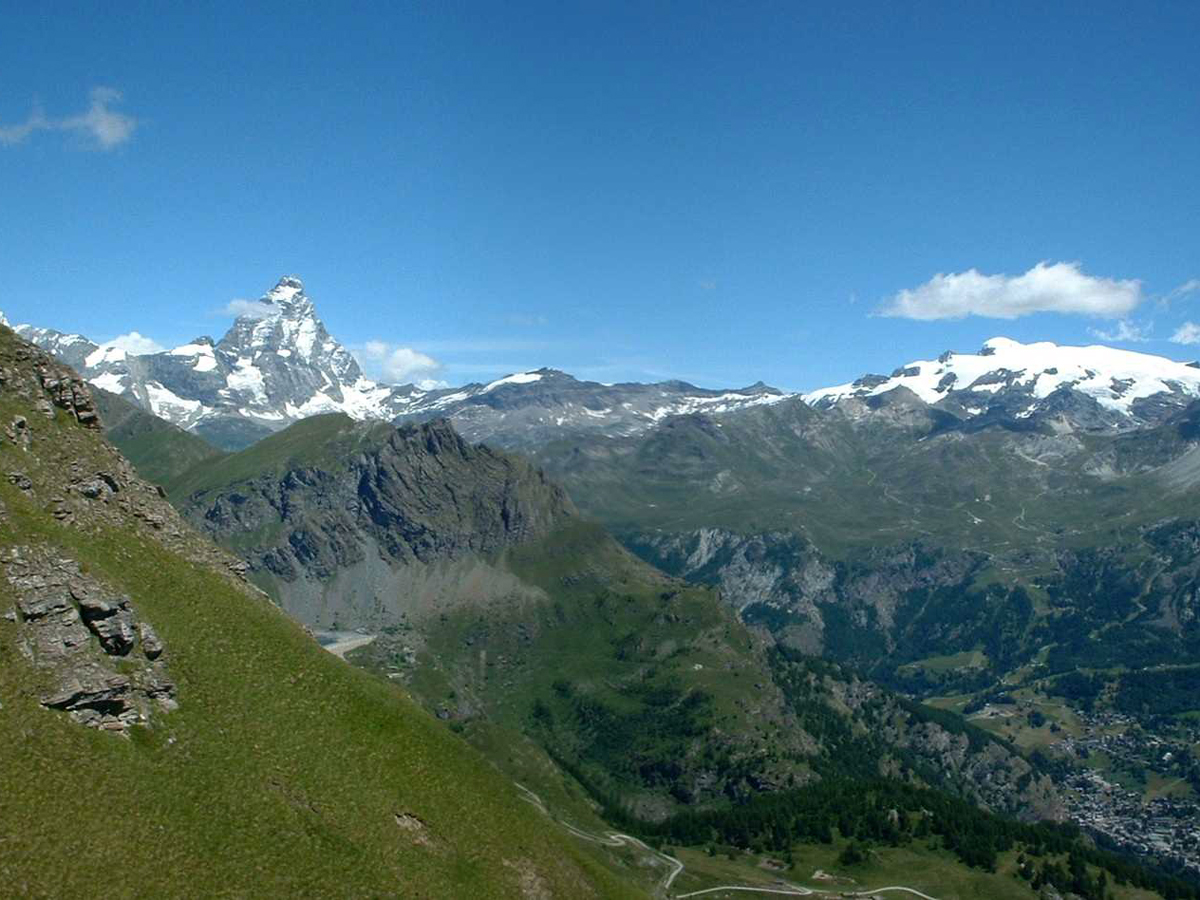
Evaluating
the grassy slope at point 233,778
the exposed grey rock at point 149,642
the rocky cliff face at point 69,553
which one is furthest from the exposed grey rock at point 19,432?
the exposed grey rock at point 149,642

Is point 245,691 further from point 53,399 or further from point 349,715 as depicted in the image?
point 53,399

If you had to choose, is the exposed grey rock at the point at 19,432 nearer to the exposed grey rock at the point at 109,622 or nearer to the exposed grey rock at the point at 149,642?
the exposed grey rock at the point at 109,622

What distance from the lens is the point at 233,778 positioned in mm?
88812

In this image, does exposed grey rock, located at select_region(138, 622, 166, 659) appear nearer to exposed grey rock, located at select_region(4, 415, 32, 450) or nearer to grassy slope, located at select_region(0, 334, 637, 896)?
grassy slope, located at select_region(0, 334, 637, 896)

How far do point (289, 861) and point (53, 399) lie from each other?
58564 millimetres

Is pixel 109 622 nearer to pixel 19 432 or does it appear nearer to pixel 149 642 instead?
pixel 149 642

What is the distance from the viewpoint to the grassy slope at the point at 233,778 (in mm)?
76188

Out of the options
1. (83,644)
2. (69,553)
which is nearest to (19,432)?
(69,553)

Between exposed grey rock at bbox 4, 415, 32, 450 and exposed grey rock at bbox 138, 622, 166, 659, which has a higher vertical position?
exposed grey rock at bbox 4, 415, 32, 450

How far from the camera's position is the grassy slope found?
7619 cm

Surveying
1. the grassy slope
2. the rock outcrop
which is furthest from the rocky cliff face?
the grassy slope

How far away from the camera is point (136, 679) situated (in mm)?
89312

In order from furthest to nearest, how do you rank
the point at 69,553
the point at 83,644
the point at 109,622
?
the point at 69,553 → the point at 109,622 → the point at 83,644

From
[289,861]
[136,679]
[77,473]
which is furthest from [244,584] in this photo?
[289,861]
